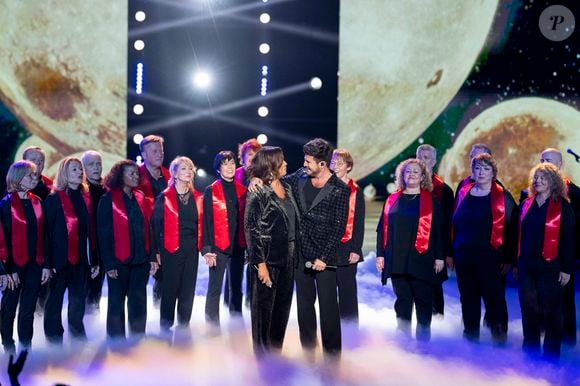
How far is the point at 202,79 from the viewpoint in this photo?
300 inches

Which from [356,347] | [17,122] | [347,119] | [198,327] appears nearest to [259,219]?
[356,347]

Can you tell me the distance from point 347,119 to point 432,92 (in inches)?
39.4

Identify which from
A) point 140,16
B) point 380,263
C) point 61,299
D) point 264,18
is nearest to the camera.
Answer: point 61,299

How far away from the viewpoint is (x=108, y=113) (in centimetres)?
765

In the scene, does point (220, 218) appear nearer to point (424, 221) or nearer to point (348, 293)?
point (348, 293)

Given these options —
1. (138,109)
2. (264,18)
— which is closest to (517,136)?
(264,18)

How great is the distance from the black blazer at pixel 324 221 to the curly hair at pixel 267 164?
0.22 m

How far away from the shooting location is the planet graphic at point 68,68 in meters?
7.51

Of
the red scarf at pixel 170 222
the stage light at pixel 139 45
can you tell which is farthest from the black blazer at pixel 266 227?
the stage light at pixel 139 45

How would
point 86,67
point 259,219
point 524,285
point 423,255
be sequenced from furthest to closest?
point 86,67 → point 423,255 → point 524,285 → point 259,219

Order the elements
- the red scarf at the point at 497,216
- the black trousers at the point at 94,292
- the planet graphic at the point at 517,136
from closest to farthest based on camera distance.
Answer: the red scarf at the point at 497,216 < the black trousers at the point at 94,292 < the planet graphic at the point at 517,136

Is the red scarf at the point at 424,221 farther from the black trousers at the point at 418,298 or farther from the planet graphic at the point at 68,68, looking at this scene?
the planet graphic at the point at 68,68

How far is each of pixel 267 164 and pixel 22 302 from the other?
1.92 m

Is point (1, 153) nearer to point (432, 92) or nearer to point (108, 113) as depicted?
point (108, 113)
